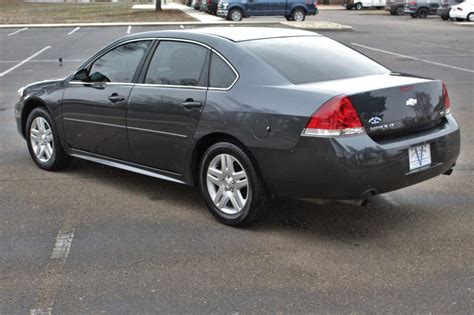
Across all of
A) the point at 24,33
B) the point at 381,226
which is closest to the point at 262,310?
the point at 381,226

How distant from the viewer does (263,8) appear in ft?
107

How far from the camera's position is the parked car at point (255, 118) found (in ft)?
14.5

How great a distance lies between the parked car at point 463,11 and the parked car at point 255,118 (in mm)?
33368

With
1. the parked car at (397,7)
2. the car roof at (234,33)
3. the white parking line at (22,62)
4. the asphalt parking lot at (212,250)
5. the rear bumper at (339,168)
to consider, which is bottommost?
the asphalt parking lot at (212,250)

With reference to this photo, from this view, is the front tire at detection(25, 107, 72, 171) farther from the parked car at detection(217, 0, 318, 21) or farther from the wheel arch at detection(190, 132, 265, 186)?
the parked car at detection(217, 0, 318, 21)

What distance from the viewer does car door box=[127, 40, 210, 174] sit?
512 centimetres

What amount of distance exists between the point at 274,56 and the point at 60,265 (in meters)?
2.30

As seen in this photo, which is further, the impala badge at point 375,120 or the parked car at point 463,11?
the parked car at point 463,11

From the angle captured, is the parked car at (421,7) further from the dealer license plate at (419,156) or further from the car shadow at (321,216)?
the dealer license plate at (419,156)

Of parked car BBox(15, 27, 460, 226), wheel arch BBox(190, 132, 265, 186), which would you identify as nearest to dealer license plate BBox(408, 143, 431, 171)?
parked car BBox(15, 27, 460, 226)

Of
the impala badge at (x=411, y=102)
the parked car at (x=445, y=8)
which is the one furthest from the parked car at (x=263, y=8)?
the impala badge at (x=411, y=102)

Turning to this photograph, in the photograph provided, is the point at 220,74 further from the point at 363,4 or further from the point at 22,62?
the point at 363,4

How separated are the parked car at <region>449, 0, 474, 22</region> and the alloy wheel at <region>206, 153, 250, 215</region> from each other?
113 feet

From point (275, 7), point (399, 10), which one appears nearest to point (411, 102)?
point (275, 7)
